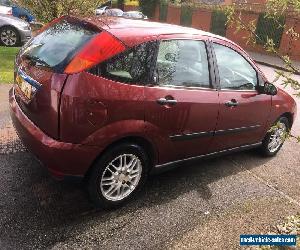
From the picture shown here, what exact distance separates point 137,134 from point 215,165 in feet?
6.20

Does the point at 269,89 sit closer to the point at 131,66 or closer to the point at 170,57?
the point at 170,57

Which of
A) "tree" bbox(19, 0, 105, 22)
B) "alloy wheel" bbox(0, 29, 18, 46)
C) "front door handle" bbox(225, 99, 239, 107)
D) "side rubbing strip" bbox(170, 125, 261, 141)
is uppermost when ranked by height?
"tree" bbox(19, 0, 105, 22)

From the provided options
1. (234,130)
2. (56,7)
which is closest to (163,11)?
(56,7)

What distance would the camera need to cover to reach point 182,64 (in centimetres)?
396

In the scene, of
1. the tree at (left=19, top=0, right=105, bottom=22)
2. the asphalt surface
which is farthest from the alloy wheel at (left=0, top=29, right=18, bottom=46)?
the asphalt surface

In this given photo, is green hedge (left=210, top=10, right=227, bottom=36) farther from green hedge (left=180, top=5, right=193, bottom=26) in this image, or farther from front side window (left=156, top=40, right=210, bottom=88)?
front side window (left=156, top=40, right=210, bottom=88)

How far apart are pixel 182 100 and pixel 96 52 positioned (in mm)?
1041

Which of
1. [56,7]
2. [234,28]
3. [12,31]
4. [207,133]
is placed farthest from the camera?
[234,28]

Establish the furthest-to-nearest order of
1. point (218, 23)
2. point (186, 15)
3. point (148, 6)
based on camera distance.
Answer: point (148, 6) → point (186, 15) → point (218, 23)

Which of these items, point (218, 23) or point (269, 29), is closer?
point (269, 29)

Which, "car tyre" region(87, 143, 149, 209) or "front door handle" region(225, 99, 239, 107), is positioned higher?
"front door handle" region(225, 99, 239, 107)

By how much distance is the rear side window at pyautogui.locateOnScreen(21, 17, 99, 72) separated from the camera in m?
3.35

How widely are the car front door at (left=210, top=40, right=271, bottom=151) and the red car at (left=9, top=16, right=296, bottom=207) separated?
2cm

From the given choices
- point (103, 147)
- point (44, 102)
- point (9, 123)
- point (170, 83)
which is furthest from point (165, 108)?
point (9, 123)
